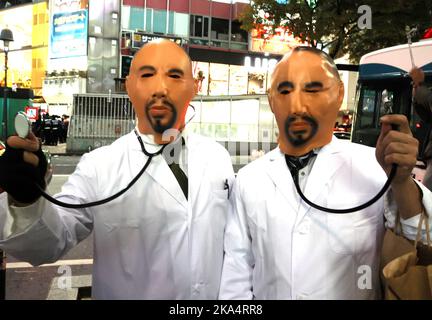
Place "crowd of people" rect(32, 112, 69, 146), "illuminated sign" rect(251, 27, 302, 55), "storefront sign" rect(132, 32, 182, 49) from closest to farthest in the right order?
"storefront sign" rect(132, 32, 182, 49), "illuminated sign" rect(251, 27, 302, 55), "crowd of people" rect(32, 112, 69, 146)

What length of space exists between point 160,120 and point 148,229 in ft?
1.20

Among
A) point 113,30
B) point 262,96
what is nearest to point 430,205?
point 262,96

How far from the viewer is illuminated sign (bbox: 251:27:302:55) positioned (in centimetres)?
152

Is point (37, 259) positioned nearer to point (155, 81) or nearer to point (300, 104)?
Result: point (155, 81)

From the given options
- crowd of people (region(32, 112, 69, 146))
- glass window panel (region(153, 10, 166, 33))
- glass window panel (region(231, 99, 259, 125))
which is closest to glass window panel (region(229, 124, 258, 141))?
glass window panel (region(231, 99, 259, 125))

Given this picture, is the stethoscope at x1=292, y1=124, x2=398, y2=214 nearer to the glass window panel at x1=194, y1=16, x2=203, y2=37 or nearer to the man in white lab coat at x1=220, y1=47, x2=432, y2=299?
the man in white lab coat at x1=220, y1=47, x2=432, y2=299

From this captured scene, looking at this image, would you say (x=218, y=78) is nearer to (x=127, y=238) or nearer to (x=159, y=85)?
(x=159, y=85)

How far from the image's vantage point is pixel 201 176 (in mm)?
1463

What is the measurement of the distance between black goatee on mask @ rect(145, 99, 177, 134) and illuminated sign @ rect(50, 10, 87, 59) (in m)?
0.60

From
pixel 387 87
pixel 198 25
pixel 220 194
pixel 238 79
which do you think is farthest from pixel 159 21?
pixel 387 87

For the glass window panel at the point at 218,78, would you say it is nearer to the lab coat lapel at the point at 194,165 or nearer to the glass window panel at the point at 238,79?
the glass window panel at the point at 238,79

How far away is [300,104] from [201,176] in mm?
431

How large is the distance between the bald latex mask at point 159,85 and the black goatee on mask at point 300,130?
34 cm

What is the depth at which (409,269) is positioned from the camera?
3.66 ft
